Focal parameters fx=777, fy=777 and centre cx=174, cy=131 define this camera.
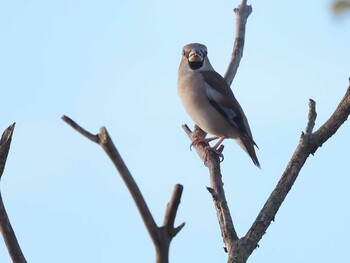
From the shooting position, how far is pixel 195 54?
382 inches

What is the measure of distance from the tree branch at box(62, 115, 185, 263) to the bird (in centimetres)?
607

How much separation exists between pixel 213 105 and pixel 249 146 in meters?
0.67

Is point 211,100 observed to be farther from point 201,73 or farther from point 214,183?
point 214,183

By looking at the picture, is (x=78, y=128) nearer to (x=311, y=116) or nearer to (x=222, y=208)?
(x=222, y=208)

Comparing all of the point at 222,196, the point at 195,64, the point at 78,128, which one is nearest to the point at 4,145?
the point at 78,128

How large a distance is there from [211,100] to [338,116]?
4716mm

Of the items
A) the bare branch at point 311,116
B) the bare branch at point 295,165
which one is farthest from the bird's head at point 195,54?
the bare branch at point 295,165

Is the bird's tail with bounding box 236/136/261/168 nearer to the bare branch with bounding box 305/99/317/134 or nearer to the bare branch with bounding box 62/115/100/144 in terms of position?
the bare branch with bounding box 305/99/317/134

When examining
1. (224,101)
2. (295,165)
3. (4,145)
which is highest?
(224,101)

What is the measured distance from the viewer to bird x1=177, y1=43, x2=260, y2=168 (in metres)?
Answer: 9.39

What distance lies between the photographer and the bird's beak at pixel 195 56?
31.8 ft

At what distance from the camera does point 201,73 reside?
9.81m

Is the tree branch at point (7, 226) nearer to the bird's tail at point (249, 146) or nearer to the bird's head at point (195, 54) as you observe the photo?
the bird's tail at point (249, 146)

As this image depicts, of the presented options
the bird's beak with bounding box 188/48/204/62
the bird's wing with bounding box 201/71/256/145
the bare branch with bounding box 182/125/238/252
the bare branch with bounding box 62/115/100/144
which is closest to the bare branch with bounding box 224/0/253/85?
the bird's wing with bounding box 201/71/256/145
